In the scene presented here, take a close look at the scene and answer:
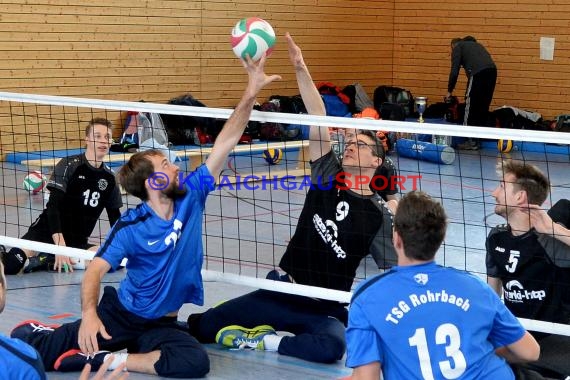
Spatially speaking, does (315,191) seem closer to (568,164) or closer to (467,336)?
(467,336)

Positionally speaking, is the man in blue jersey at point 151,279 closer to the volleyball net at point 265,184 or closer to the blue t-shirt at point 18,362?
the volleyball net at point 265,184

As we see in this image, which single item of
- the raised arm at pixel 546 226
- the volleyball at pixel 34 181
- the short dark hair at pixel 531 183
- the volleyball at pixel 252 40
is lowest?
the volleyball at pixel 34 181

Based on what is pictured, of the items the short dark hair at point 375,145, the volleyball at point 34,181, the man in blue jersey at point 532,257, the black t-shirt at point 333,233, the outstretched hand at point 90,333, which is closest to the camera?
the outstretched hand at point 90,333

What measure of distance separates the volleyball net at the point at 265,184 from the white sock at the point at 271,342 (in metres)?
0.29

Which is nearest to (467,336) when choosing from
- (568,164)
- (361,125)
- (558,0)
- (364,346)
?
(364,346)

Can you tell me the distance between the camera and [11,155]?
41.8 feet

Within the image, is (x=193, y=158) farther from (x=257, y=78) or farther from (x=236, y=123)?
(x=257, y=78)

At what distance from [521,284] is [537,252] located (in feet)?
0.63

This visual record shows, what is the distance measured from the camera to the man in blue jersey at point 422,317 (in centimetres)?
330

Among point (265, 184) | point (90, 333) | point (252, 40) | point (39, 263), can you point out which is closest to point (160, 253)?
point (90, 333)

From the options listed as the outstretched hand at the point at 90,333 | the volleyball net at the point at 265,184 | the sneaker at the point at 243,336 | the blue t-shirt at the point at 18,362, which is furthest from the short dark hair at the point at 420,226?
the sneaker at the point at 243,336

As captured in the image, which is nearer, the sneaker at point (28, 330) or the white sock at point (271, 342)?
the sneaker at point (28, 330)

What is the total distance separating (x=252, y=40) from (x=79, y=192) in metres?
2.29

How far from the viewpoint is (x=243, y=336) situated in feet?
18.2
